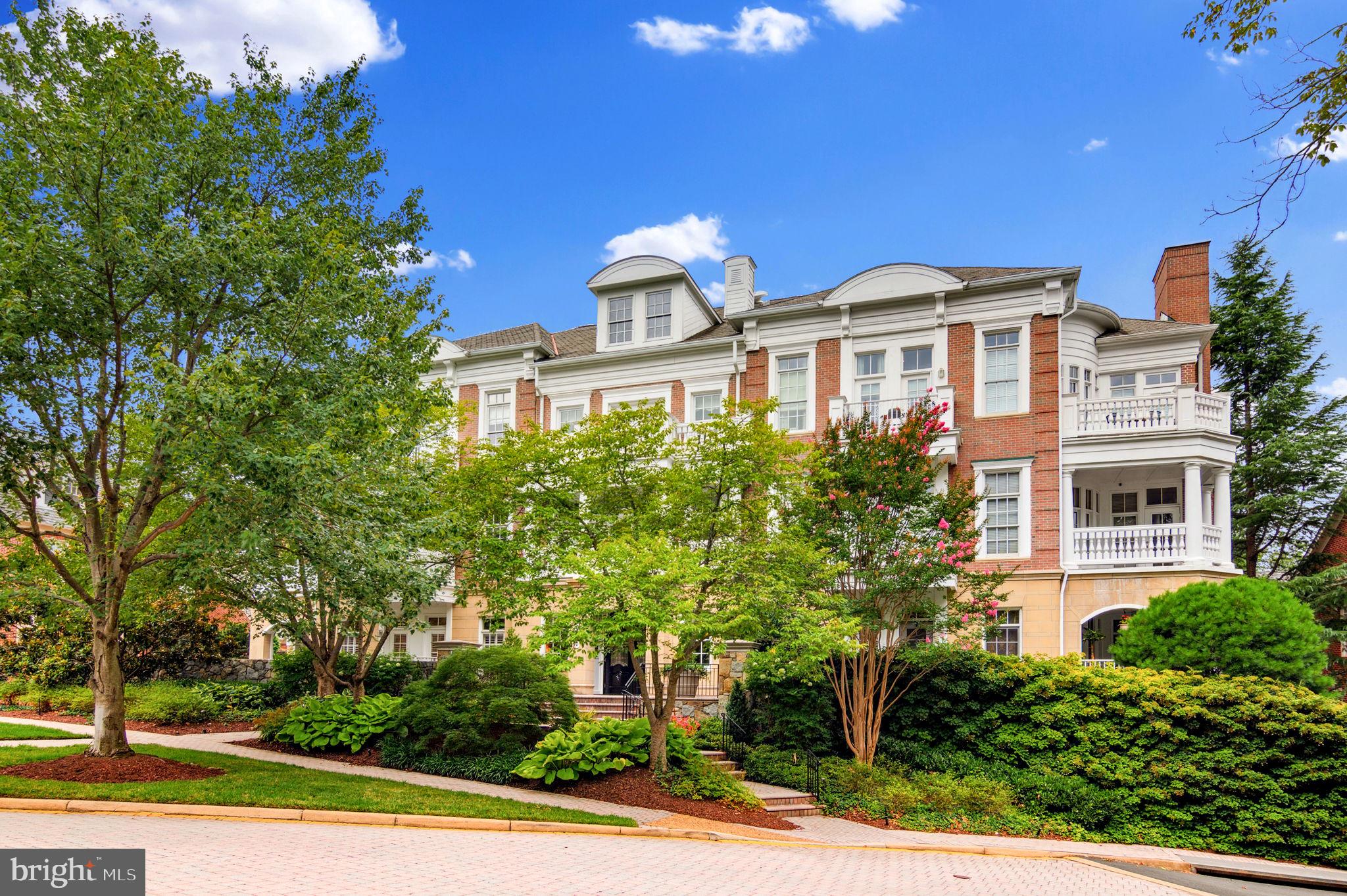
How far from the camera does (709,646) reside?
46.7ft

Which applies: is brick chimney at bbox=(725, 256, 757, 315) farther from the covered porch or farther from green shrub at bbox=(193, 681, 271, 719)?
green shrub at bbox=(193, 681, 271, 719)

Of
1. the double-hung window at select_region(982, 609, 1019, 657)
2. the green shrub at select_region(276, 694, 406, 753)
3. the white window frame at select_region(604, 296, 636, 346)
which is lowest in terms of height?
the green shrub at select_region(276, 694, 406, 753)

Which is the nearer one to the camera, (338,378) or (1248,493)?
(338,378)

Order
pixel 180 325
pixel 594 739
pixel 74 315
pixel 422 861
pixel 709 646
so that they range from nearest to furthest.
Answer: pixel 422 861 → pixel 74 315 → pixel 180 325 → pixel 709 646 → pixel 594 739

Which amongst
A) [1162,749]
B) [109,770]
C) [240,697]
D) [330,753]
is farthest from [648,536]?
[240,697]

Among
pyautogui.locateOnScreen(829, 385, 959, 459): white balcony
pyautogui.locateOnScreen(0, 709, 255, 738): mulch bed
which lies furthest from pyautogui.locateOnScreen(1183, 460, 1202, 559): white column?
pyautogui.locateOnScreen(0, 709, 255, 738): mulch bed

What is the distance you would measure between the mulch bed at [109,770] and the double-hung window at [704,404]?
15265 mm

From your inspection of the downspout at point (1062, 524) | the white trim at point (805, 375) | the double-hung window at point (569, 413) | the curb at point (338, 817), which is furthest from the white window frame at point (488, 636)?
the curb at point (338, 817)

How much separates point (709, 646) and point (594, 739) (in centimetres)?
272

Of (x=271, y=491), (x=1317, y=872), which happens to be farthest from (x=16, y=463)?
(x=1317, y=872)

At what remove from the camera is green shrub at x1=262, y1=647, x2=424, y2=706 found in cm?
2108

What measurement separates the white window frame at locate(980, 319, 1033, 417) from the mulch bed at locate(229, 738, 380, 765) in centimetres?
1541

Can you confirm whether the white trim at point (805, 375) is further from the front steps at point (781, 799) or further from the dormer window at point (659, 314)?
the front steps at point (781, 799)

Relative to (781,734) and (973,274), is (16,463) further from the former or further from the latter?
(973,274)
